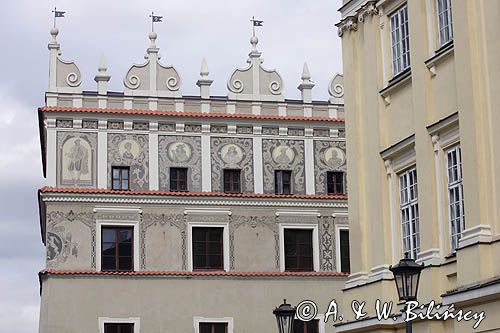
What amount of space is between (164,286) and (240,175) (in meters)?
4.74

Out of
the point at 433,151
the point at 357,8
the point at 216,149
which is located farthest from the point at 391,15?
the point at 216,149

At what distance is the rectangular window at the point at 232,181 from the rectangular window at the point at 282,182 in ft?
4.40

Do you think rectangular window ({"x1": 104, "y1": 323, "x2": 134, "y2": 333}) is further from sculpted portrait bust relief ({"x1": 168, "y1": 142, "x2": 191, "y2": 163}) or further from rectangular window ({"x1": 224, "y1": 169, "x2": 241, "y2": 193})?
sculpted portrait bust relief ({"x1": 168, "y1": 142, "x2": 191, "y2": 163})

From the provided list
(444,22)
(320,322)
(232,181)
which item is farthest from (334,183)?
(444,22)

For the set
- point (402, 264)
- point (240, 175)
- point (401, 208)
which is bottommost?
point (402, 264)

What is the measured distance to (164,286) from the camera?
118 feet

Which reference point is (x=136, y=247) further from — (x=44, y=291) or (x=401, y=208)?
(x=401, y=208)

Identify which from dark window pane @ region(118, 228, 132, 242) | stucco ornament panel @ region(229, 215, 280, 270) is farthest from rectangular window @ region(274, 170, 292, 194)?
dark window pane @ region(118, 228, 132, 242)

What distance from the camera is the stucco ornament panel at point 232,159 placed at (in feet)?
122

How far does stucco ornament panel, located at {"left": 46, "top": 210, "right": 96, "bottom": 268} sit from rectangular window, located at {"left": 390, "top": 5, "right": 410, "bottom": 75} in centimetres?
1692

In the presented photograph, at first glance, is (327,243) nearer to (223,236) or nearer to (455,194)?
(223,236)

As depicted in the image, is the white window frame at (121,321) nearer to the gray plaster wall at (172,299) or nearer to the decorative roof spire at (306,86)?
the gray plaster wall at (172,299)

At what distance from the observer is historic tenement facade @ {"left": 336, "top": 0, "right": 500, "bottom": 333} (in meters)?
17.3

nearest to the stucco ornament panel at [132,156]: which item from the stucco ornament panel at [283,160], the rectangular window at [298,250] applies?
the stucco ornament panel at [283,160]
